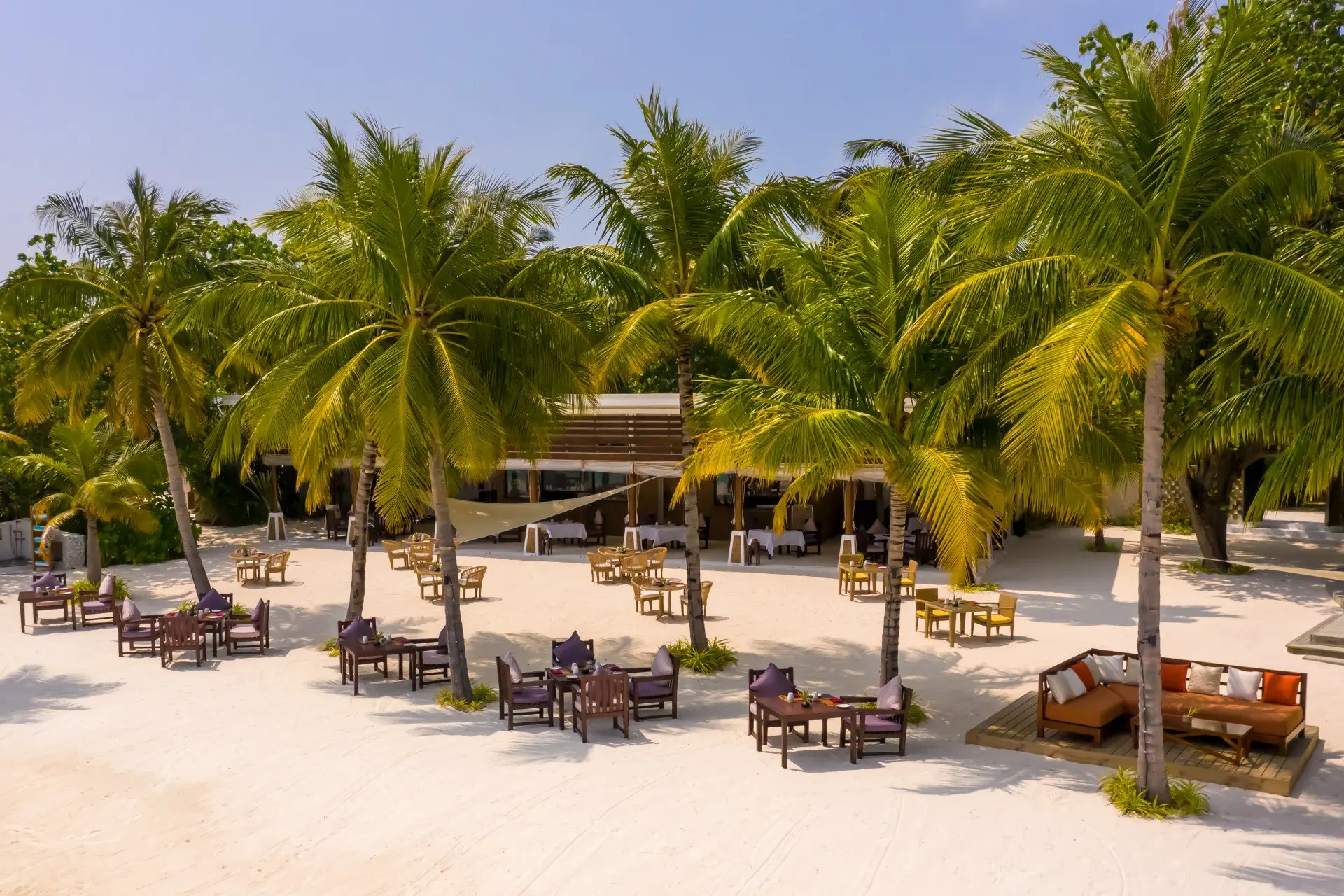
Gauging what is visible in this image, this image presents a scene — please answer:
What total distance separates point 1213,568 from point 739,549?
9.49 m

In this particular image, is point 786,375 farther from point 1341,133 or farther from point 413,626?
point 1341,133

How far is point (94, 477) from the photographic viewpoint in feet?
58.4

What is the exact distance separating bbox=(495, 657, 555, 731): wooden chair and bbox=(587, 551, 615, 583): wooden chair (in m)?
8.12

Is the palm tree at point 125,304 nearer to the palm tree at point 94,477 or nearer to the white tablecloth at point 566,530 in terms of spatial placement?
the palm tree at point 94,477

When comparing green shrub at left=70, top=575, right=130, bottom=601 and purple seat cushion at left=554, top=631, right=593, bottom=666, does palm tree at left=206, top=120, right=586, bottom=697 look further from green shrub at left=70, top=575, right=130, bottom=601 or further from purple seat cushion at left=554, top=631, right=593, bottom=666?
green shrub at left=70, top=575, right=130, bottom=601

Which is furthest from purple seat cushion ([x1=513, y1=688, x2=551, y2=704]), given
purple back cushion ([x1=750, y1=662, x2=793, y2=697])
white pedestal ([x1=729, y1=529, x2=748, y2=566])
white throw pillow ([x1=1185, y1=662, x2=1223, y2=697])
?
white pedestal ([x1=729, y1=529, x2=748, y2=566])

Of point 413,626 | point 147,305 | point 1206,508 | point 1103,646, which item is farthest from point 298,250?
point 1206,508

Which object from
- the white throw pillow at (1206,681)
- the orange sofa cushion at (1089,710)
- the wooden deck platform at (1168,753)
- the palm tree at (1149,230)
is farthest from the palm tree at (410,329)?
the white throw pillow at (1206,681)

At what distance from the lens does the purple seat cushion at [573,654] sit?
1173cm

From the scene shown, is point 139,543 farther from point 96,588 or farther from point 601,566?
point 601,566

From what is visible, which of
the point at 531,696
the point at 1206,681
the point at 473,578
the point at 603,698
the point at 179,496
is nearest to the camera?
the point at 1206,681

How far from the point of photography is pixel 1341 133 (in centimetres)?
1553

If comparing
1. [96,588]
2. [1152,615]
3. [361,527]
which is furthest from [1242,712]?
[96,588]

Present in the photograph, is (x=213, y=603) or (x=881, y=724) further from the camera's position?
(x=213, y=603)
